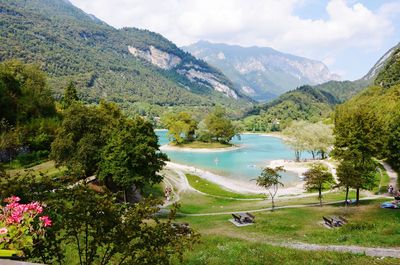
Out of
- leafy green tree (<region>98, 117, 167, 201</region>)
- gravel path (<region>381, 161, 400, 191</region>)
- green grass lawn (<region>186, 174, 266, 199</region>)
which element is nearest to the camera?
leafy green tree (<region>98, 117, 167, 201</region>)

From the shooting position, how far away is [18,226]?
240 inches

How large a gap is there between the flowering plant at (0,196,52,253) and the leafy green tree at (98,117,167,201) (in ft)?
92.3

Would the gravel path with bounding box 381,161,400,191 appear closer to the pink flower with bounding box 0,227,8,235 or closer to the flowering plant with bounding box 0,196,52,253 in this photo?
the flowering plant with bounding box 0,196,52,253

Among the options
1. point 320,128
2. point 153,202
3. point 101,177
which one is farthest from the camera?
point 320,128

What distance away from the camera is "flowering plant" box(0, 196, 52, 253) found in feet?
19.1

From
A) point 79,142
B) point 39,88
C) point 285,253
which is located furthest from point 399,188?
point 39,88

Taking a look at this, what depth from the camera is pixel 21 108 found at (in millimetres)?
58531

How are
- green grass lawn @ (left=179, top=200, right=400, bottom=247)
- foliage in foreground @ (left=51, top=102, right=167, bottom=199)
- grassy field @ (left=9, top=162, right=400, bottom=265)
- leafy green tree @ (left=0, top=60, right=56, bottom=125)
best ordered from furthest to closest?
1. leafy green tree @ (left=0, top=60, right=56, bottom=125)
2. foliage in foreground @ (left=51, top=102, right=167, bottom=199)
3. green grass lawn @ (left=179, top=200, right=400, bottom=247)
4. grassy field @ (left=9, top=162, right=400, bottom=265)

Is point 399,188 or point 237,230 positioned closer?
point 237,230

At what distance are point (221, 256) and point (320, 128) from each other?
83305mm

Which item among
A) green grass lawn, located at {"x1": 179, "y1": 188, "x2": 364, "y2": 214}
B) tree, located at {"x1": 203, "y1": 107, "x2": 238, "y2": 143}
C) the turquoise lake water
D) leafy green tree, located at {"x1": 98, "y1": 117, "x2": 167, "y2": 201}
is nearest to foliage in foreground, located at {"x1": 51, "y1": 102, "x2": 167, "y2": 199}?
leafy green tree, located at {"x1": 98, "y1": 117, "x2": 167, "y2": 201}

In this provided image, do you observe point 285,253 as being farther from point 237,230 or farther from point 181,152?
point 181,152

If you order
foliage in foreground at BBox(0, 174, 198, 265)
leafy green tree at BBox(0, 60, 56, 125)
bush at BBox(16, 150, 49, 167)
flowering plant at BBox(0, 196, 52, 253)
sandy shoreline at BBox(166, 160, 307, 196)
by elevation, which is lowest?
sandy shoreline at BBox(166, 160, 307, 196)

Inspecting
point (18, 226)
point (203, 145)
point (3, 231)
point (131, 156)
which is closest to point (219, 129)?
point (203, 145)
